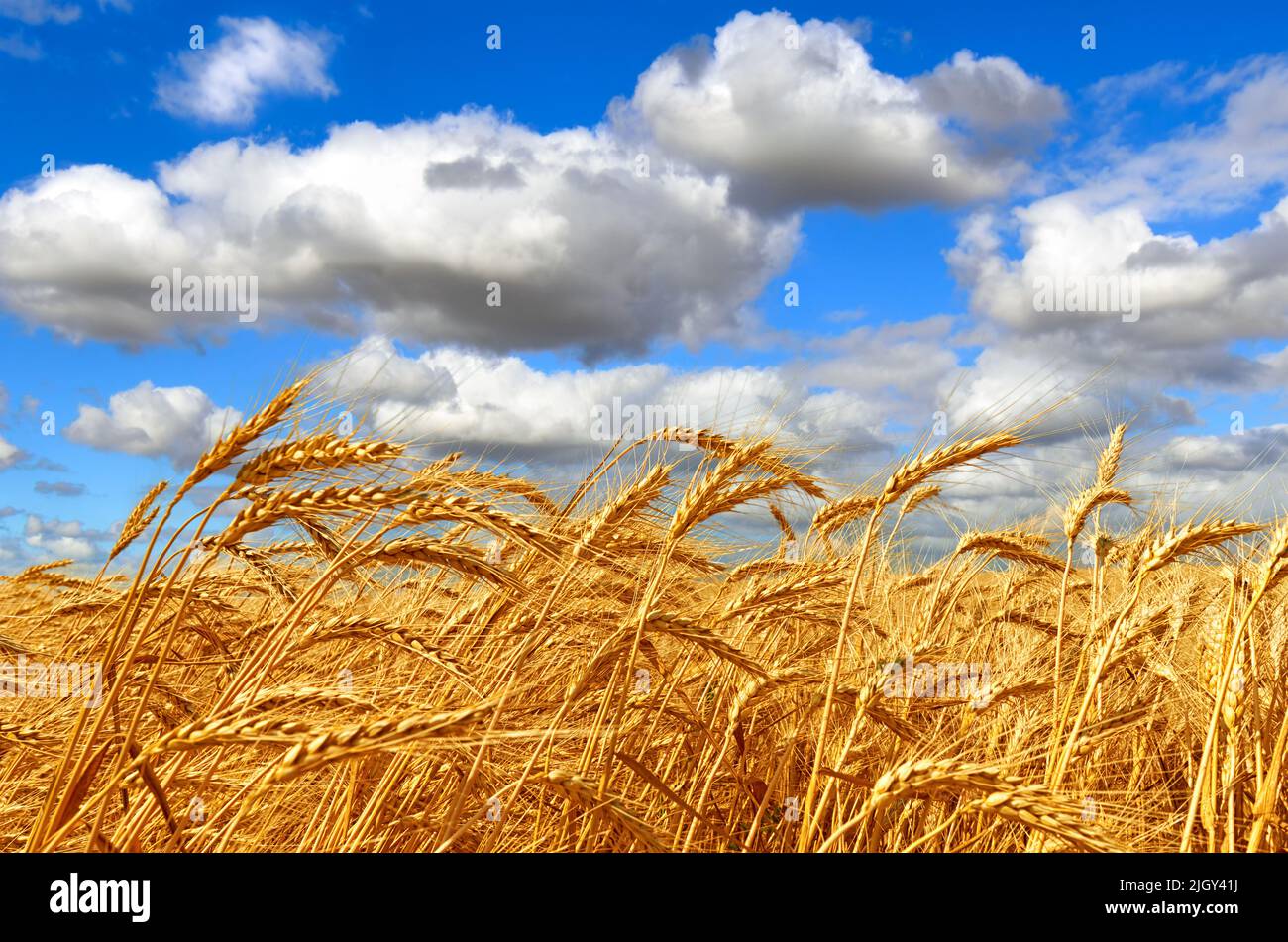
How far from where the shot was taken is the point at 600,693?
3914mm

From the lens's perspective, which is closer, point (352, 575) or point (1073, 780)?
point (352, 575)

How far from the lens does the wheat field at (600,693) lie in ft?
7.20

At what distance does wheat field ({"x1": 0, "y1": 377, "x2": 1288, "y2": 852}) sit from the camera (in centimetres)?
219

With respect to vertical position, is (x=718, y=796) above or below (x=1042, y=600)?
below

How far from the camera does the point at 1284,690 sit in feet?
11.6
